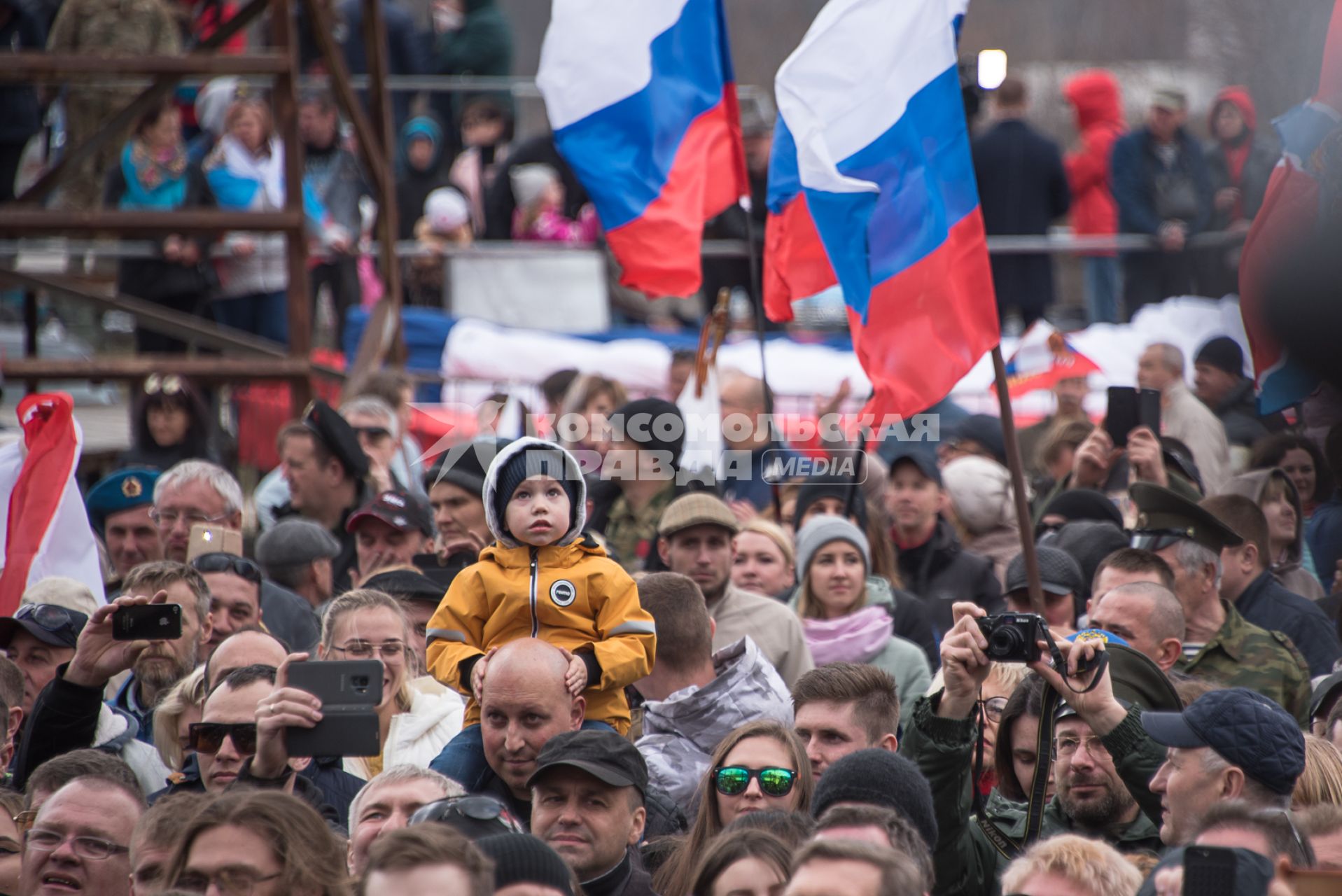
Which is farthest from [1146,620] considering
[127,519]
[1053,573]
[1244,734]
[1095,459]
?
[127,519]

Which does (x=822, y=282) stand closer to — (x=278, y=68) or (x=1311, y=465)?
(x=1311, y=465)

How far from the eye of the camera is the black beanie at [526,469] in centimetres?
665

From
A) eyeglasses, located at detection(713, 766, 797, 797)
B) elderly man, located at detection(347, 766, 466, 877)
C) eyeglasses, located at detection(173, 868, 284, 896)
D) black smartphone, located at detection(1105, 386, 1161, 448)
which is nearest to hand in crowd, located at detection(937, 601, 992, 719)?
eyeglasses, located at detection(713, 766, 797, 797)

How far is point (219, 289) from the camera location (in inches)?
505

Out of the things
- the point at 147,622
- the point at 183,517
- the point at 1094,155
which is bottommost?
the point at 147,622

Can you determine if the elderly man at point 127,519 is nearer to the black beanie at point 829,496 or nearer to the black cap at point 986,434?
the black beanie at point 829,496

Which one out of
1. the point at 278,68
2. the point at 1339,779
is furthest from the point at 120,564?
the point at 1339,779

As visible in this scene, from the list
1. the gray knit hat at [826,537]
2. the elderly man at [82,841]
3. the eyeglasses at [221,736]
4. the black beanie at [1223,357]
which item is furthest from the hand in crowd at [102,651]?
the black beanie at [1223,357]

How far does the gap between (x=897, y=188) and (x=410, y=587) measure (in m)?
2.50

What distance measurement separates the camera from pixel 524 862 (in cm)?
473

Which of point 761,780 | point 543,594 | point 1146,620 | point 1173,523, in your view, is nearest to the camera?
point 761,780

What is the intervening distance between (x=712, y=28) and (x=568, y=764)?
17.3 feet

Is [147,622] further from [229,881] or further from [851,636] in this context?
[851,636]

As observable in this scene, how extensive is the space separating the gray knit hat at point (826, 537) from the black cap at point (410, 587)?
1.59m
